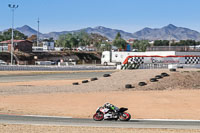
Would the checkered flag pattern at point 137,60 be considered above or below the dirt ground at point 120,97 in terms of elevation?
above

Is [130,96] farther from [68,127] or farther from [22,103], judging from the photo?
[68,127]

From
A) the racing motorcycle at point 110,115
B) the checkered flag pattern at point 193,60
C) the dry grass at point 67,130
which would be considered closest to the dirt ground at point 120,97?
the racing motorcycle at point 110,115

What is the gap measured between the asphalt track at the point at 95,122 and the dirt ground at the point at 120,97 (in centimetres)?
173

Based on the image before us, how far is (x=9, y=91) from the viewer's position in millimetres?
32281

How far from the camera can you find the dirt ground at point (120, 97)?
21547 millimetres

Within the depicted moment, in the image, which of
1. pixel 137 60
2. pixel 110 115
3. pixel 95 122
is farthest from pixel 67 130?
pixel 137 60

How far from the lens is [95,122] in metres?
17.4

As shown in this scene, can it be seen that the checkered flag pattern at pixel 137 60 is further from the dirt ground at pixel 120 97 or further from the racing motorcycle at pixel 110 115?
the racing motorcycle at pixel 110 115

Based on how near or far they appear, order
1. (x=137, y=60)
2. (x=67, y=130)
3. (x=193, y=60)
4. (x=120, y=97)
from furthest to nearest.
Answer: (x=193, y=60), (x=137, y=60), (x=120, y=97), (x=67, y=130)

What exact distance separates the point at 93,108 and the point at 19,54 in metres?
76.5

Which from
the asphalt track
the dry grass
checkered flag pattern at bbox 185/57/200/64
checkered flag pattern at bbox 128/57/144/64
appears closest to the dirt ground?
the asphalt track

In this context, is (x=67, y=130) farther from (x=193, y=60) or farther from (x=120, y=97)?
(x=193, y=60)

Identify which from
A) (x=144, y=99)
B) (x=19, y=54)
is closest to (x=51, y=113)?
(x=144, y=99)

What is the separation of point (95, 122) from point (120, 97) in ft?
36.7
